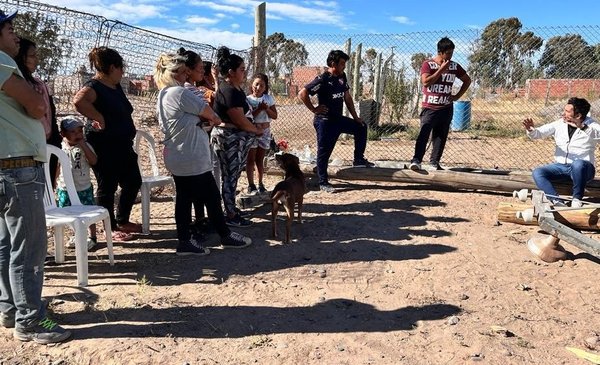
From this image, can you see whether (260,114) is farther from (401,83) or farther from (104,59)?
(401,83)

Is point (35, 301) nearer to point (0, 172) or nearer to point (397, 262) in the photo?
point (0, 172)

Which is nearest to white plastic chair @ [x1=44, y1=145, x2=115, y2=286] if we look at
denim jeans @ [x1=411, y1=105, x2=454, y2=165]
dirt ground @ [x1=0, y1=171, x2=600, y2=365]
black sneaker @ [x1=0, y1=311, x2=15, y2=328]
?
dirt ground @ [x1=0, y1=171, x2=600, y2=365]

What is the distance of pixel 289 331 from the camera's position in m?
3.23

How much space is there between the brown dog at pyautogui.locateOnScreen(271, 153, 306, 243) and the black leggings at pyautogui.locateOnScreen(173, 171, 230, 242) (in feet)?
1.97

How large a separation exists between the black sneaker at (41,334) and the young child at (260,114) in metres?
3.10

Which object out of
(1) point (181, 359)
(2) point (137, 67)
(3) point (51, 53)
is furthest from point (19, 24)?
(1) point (181, 359)

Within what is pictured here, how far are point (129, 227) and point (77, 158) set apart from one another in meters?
0.92

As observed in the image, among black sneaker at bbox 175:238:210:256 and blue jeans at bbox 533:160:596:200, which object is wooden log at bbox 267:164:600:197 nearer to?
blue jeans at bbox 533:160:596:200

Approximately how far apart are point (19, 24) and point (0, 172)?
320cm

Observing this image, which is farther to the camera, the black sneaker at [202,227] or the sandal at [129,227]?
the sandal at [129,227]

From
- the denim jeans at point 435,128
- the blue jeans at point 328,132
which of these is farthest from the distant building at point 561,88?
the blue jeans at point 328,132

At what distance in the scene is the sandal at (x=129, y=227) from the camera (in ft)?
16.4

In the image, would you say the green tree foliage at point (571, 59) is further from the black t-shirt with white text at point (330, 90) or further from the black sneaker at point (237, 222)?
the black sneaker at point (237, 222)

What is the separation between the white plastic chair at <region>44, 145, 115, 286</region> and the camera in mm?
3768
